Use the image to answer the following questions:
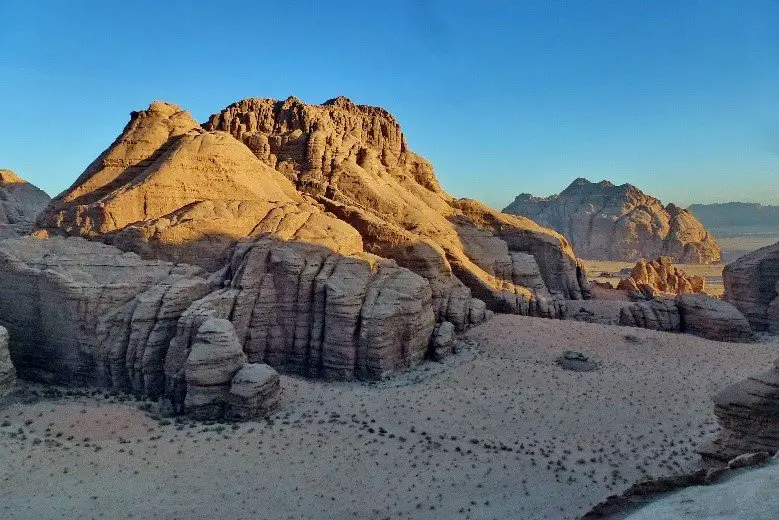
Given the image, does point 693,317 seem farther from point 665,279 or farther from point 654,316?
point 665,279

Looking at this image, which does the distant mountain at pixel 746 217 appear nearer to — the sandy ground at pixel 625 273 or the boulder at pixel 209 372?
the sandy ground at pixel 625 273

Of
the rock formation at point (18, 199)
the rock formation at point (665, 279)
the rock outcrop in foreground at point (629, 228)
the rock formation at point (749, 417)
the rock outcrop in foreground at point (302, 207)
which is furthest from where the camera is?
the rock outcrop in foreground at point (629, 228)

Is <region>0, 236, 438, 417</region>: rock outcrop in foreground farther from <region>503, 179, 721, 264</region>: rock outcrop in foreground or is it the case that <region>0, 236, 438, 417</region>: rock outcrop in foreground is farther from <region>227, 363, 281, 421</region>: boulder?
<region>503, 179, 721, 264</region>: rock outcrop in foreground

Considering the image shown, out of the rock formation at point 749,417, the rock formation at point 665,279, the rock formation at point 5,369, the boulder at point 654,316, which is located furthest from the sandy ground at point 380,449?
the rock formation at point 665,279

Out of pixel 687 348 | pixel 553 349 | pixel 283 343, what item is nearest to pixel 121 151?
pixel 283 343

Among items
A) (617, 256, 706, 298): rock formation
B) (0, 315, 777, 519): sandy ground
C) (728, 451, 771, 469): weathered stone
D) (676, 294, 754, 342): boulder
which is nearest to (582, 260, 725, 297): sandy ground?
(617, 256, 706, 298): rock formation

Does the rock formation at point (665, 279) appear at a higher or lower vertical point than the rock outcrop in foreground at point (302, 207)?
lower

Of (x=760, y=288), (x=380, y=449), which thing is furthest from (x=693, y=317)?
(x=380, y=449)
